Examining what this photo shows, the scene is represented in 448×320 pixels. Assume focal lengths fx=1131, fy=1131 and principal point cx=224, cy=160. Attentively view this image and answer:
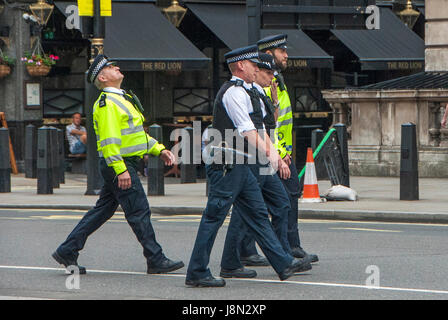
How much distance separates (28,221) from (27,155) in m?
7.86

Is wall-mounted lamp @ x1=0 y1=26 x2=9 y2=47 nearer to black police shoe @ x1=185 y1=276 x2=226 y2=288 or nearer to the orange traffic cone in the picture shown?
the orange traffic cone

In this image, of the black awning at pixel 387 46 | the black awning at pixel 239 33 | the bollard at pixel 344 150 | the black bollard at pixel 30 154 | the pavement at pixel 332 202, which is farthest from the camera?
the black awning at pixel 387 46

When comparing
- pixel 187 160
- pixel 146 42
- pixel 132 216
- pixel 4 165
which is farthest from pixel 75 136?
pixel 132 216

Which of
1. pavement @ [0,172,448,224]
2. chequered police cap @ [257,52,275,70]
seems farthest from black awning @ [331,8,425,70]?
chequered police cap @ [257,52,275,70]

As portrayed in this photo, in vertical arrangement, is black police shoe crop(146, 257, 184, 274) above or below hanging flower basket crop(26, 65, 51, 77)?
below

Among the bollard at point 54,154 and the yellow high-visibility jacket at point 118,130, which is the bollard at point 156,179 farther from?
the yellow high-visibility jacket at point 118,130

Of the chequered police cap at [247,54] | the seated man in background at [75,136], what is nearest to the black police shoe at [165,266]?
the chequered police cap at [247,54]

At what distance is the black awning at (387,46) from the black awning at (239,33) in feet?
3.85

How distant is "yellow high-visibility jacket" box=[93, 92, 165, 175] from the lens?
8.80 metres

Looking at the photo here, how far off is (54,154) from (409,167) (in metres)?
6.10

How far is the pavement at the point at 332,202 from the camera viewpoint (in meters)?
13.7

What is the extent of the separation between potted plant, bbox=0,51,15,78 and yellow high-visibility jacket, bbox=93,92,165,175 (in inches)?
526

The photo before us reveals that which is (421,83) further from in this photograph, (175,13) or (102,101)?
(102,101)

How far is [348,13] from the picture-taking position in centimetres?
1602
